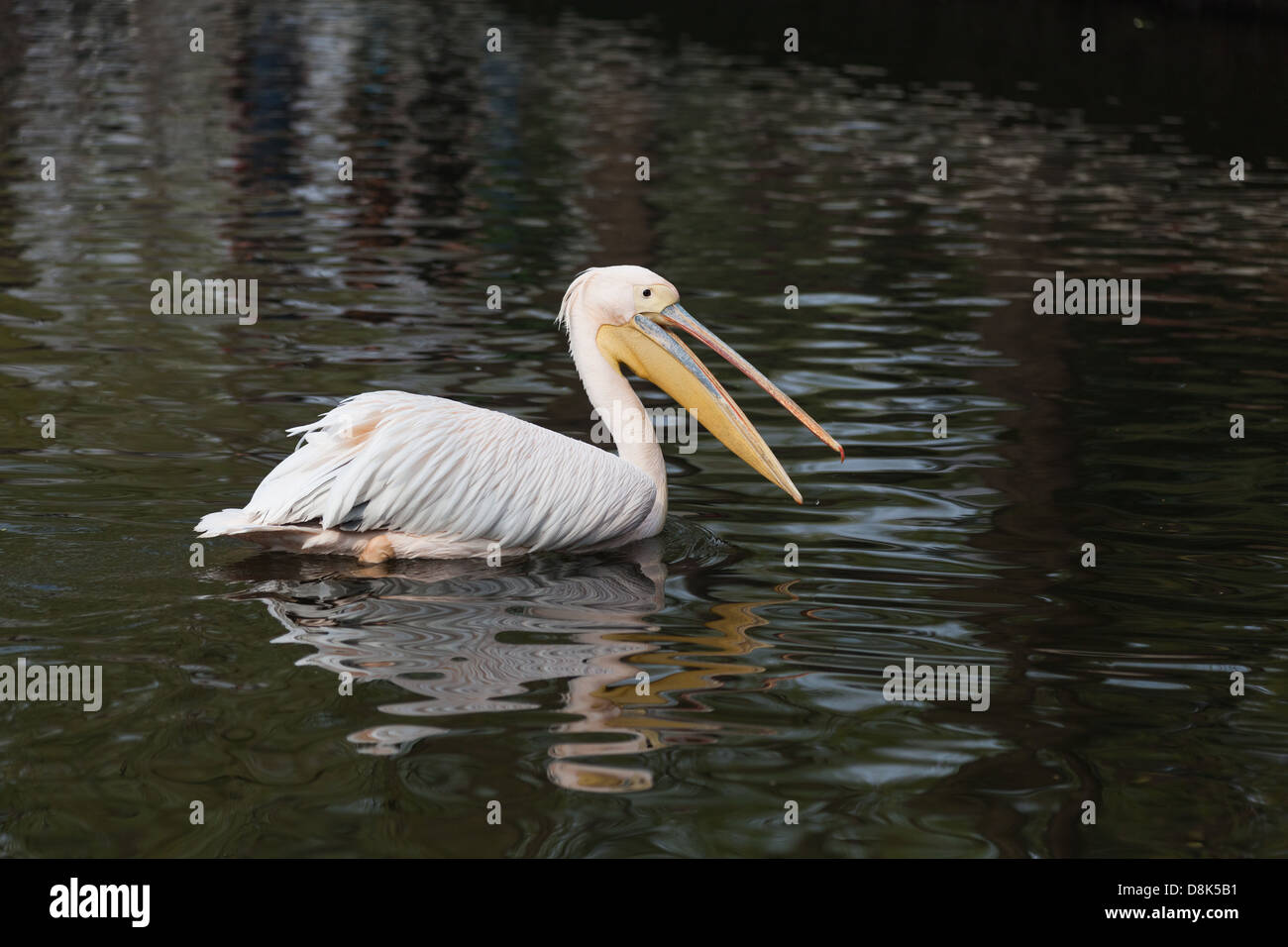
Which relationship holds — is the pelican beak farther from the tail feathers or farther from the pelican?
the tail feathers

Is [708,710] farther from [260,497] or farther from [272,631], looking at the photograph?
[260,497]

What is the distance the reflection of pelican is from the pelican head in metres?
0.57

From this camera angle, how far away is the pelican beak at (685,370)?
6.48 meters

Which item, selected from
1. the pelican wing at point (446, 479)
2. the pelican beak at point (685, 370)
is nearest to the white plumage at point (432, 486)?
the pelican wing at point (446, 479)

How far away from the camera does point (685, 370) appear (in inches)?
258

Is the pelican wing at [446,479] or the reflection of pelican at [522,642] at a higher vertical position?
the pelican wing at [446,479]

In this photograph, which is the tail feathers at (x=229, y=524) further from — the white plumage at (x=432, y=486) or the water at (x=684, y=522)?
the water at (x=684, y=522)

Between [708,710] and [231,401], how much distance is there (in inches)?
162

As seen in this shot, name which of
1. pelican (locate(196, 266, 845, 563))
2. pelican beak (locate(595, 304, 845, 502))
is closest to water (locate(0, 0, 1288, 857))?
pelican (locate(196, 266, 845, 563))

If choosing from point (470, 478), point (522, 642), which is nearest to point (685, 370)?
point (470, 478)

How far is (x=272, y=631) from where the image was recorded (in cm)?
509

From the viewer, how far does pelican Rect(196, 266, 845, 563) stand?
18.4 feet
